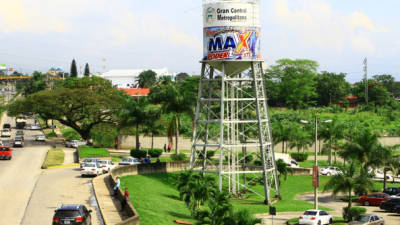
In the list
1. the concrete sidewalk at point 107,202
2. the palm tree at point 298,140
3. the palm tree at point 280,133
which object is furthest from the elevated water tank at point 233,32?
the palm tree at point 298,140

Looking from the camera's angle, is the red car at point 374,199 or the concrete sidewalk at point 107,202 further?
the red car at point 374,199

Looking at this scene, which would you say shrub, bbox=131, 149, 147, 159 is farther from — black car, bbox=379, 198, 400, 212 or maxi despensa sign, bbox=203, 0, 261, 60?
black car, bbox=379, 198, 400, 212

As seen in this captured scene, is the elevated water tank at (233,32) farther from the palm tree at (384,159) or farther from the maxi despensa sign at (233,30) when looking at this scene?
the palm tree at (384,159)

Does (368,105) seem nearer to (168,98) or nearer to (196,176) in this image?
(168,98)

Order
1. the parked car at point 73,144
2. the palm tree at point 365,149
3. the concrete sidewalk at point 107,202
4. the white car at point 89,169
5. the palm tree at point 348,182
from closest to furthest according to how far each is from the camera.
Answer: the concrete sidewalk at point 107,202
the palm tree at point 348,182
the white car at point 89,169
the palm tree at point 365,149
the parked car at point 73,144

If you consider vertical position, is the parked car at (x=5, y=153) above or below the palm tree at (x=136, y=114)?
below

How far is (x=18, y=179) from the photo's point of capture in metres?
47.9

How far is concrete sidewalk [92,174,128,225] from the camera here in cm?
→ 3228

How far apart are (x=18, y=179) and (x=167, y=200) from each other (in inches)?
563

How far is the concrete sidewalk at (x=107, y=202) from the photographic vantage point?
1271 inches

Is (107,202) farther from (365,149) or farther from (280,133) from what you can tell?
(280,133)

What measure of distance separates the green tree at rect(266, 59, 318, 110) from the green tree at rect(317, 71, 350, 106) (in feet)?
7.59

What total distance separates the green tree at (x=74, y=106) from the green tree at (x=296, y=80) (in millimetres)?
65195

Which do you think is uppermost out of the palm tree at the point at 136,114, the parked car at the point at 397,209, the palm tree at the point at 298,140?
the palm tree at the point at 136,114
